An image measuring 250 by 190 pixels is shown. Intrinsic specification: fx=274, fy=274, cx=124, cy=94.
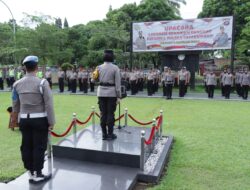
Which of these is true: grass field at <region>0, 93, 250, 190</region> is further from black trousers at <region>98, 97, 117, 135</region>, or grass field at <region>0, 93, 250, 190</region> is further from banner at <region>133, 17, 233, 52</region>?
banner at <region>133, 17, 233, 52</region>

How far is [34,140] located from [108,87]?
1952mm

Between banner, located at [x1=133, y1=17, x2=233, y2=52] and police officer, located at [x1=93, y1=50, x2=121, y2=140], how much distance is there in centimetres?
1185

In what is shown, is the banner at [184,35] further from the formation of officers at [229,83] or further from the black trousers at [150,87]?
the black trousers at [150,87]

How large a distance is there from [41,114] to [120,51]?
19.7 metres

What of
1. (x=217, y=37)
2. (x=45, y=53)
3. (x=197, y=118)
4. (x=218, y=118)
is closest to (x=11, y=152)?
(x=197, y=118)

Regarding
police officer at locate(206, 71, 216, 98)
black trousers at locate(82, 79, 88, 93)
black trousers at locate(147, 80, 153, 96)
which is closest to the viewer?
police officer at locate(206, 71, 216, 98)

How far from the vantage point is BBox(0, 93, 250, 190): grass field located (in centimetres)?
423

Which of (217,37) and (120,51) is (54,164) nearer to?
(217,37)

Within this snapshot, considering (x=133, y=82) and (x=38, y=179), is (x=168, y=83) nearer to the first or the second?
(x=133, y=82)

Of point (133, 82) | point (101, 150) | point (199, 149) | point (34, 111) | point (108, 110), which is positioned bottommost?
point (199, 149)

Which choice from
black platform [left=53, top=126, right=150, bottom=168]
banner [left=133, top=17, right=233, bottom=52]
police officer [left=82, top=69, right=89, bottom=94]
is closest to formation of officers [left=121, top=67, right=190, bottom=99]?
banner [left=133, top=17, right=233, bottom=52]

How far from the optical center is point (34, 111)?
3.74 metres

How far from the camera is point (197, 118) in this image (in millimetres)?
9094

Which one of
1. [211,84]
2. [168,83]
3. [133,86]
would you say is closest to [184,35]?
[211,84]
